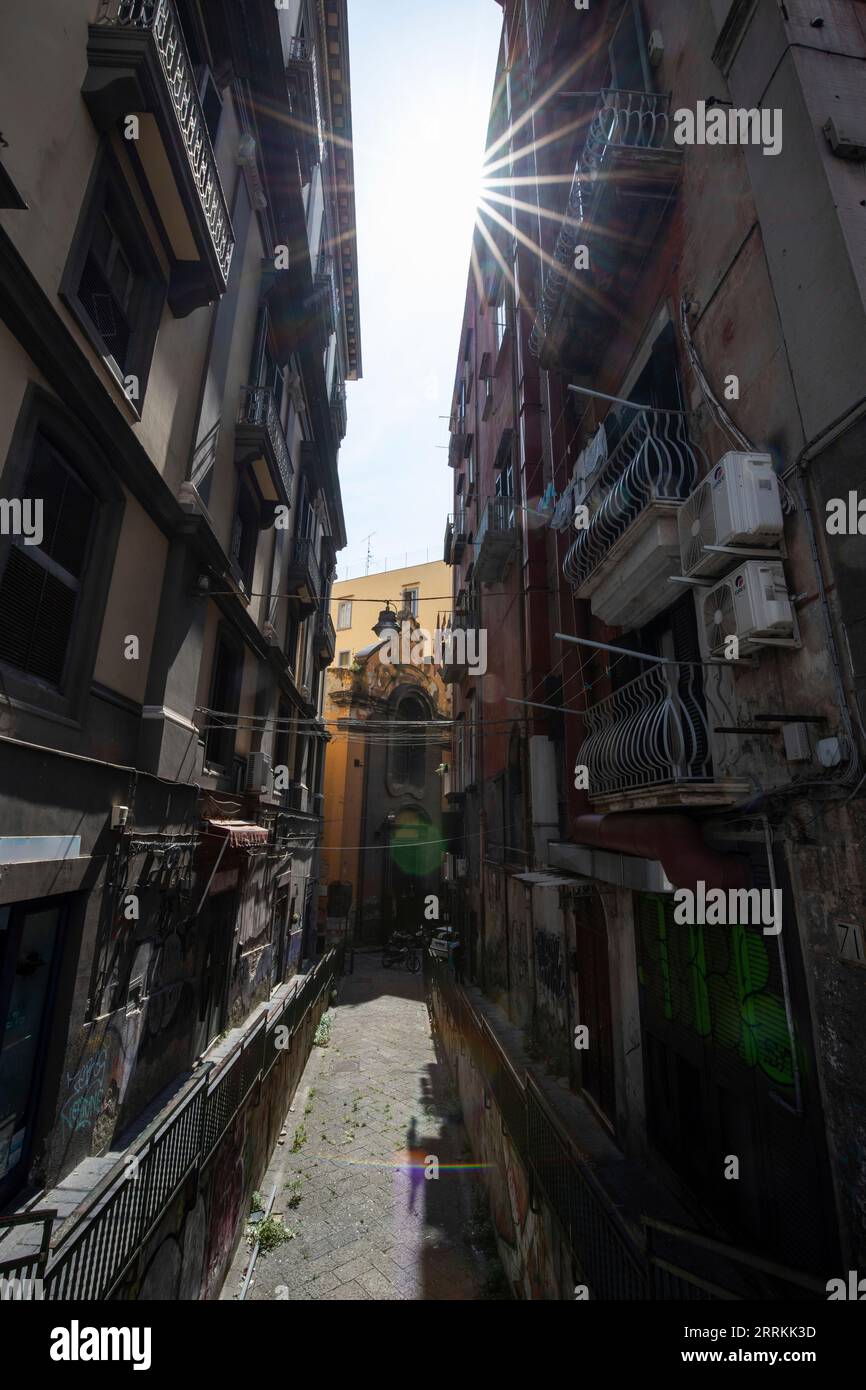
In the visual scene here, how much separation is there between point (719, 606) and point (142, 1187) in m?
6.53

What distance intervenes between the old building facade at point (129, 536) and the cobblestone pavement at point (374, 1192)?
2.34 meters

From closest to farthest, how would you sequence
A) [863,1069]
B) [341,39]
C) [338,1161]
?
[863,1069], [338,1161], [341,39]

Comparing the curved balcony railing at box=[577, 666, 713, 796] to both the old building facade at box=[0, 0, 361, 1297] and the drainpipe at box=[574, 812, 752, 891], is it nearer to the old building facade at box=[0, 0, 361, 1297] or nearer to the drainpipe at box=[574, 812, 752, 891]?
the drainpipe at box=[574, 812, 752, 891]

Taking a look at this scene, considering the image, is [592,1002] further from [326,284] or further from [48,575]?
[326,284]

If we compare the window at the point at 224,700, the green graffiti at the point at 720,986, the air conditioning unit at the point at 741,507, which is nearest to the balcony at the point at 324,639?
the window at the point at 224,700

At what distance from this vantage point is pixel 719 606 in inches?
192

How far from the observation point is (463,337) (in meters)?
25.5

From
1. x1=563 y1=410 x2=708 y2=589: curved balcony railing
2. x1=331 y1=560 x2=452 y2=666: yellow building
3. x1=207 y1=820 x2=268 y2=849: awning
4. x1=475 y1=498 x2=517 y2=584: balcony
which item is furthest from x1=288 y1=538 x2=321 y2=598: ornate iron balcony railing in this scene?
x1=331 y1=560 x2=452 y2=666: yellow building

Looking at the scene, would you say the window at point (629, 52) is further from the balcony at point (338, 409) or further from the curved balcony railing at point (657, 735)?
the balcony at point (338, 409)

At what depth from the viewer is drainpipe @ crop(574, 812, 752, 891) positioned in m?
4.63

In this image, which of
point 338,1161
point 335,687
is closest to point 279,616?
point 338,1161

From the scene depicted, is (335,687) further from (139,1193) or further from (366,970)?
(139,1193)

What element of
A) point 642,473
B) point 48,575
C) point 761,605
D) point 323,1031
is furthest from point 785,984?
point 323,1031

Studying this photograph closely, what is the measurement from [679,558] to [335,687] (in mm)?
26429
